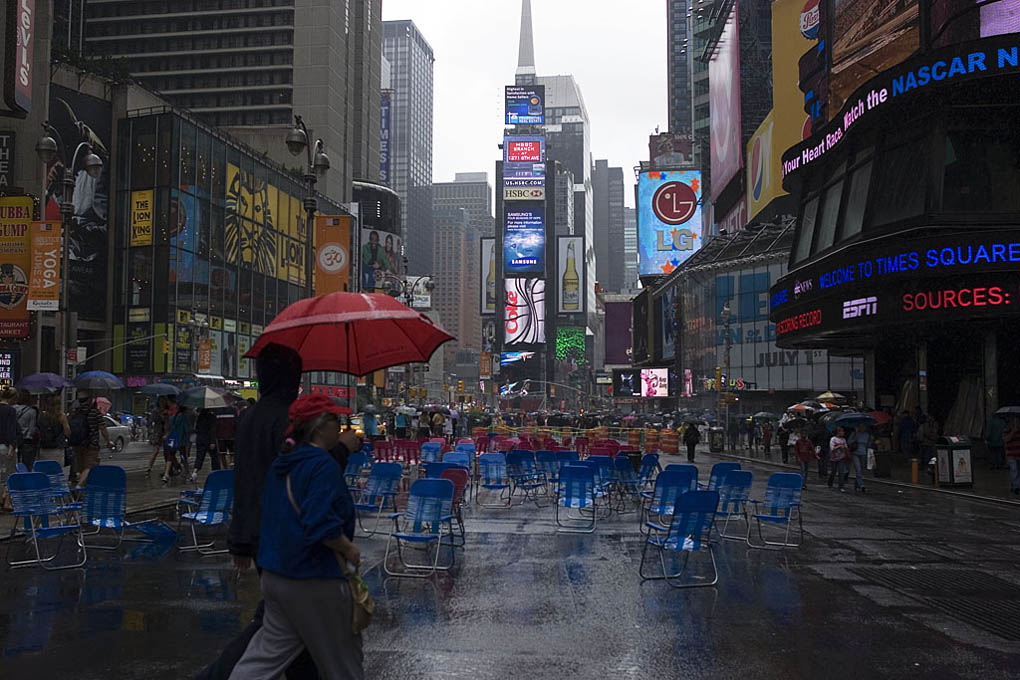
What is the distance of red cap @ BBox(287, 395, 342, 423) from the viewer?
441 cm

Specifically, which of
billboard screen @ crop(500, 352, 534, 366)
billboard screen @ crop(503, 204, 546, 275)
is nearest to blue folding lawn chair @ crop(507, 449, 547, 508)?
billboard screen @ crop(503, 204, 546, 275)

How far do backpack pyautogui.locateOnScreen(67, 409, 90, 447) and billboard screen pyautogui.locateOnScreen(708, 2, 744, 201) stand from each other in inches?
3069

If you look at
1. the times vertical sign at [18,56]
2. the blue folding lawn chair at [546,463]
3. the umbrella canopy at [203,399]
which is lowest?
the blue folding lawn chair at [546,463]

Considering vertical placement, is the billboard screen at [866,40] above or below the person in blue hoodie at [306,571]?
above

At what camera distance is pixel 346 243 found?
24047 millimetres

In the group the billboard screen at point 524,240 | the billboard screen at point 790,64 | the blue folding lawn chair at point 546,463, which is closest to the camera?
the blue folding lawn chair at point 546,463

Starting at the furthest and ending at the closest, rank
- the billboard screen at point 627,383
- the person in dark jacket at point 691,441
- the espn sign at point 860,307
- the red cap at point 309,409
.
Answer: the billboard screen at point 627,383, the person in dark jacket at point 691,441, the espn sign at point 860,307, the red cap at point 309,409

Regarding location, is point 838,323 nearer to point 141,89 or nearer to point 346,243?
point 346,243

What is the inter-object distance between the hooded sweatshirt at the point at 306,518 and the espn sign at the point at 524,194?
7396 inches

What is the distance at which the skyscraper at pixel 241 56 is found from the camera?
351 feet

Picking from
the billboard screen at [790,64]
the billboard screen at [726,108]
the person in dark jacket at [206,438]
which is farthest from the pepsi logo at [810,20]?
the person in dark jacket at [206,438]

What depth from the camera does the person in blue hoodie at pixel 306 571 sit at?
13.4 ft

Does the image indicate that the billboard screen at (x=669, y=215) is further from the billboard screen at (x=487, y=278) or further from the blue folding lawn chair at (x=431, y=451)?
the blue folding lawn chair at (x=431, y=451)

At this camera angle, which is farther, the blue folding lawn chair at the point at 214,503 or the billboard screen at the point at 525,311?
the billboard screen at the point at 525,311
